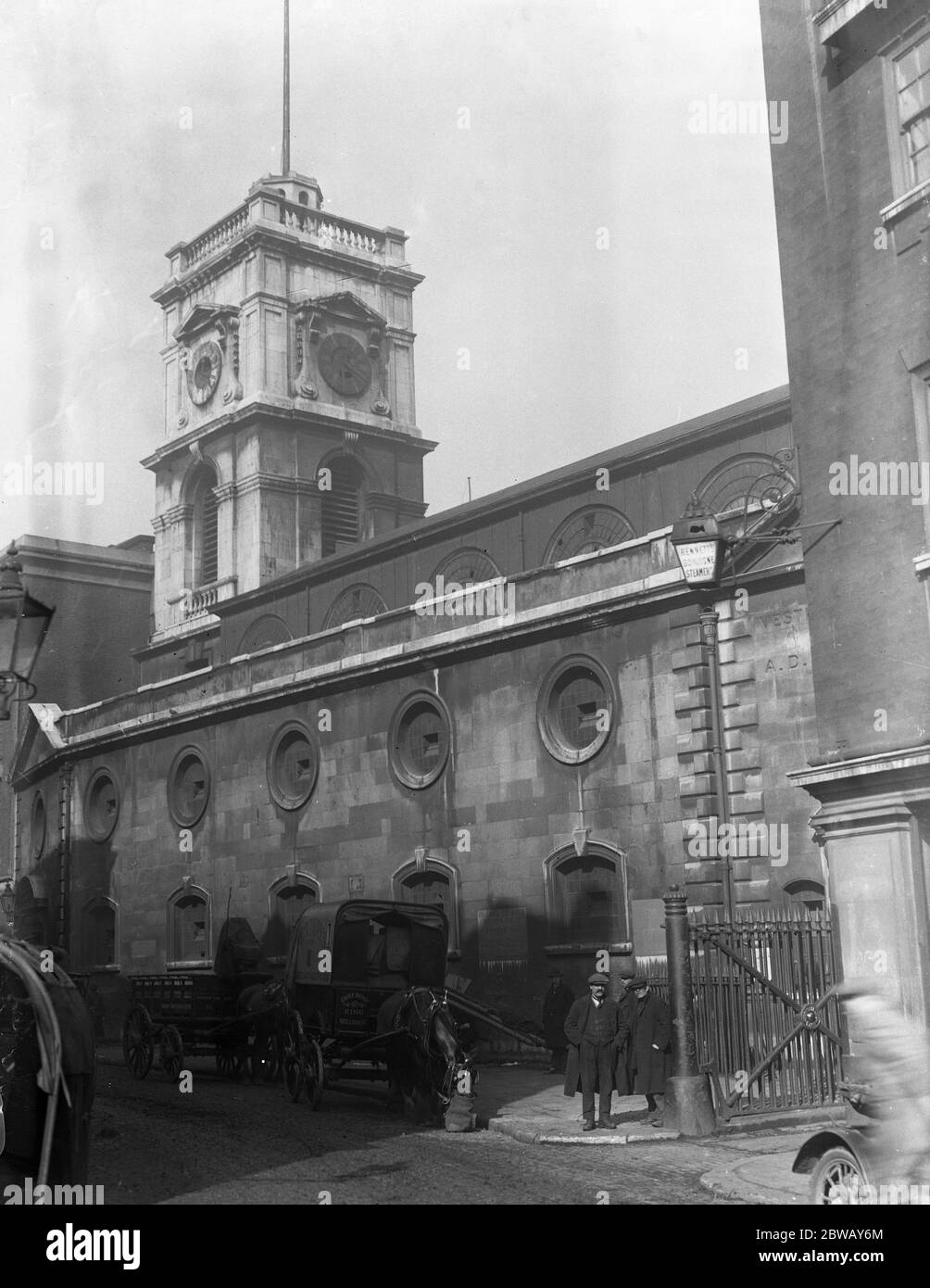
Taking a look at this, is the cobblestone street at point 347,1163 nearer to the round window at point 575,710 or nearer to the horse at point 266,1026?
the horse at point 266,1026

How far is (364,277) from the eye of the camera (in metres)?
53.1

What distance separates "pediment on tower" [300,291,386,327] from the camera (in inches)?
2008

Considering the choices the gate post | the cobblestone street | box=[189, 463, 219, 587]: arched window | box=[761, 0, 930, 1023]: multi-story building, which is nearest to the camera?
the cobblestone street

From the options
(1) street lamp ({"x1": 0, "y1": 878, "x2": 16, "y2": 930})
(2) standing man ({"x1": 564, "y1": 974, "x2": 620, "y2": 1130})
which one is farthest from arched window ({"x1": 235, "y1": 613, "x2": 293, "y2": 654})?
(2) standing man ({"x1": 564, "y1": 974, "x2": 620, "y2": 1130})

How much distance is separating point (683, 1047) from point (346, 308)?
4029 cm

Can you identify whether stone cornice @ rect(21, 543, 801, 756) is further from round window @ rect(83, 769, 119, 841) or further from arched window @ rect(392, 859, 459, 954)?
arched window @ rect(392, 859, 459, 954)

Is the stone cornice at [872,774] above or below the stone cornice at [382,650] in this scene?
below

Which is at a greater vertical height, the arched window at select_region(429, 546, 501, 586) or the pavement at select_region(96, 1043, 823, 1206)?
the arched window at select_region(429, 546, 501, 586)

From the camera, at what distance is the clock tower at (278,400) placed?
49.5 m

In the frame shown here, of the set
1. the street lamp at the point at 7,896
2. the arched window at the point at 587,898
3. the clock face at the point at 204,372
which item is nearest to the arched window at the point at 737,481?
the arched window at the point at 587,898

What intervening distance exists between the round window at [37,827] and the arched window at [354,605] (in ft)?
36.5

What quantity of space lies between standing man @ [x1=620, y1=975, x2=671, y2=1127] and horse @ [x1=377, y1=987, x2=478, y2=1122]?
78.7 inches

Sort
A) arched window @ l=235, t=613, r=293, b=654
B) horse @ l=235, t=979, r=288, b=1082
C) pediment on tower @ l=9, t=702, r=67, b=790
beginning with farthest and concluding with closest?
arched window @ l=235, t=613, r=293, b=654, pediment on tower @ l=9, t=702, r=67, b=790, horse @ l=235, t=979, r=288, b=1082
